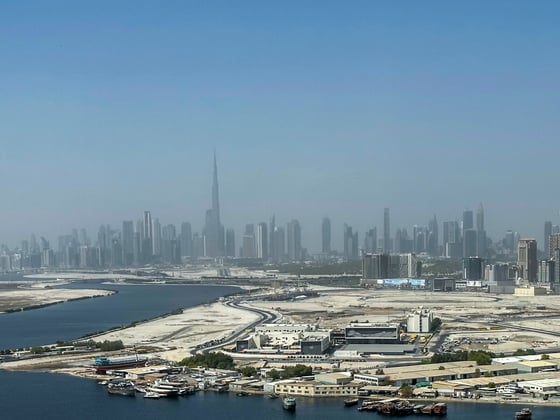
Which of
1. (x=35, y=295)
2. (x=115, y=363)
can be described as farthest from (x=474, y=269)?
(x=115, y=363)

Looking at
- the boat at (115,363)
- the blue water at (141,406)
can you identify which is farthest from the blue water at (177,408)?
the boat at (115,363)

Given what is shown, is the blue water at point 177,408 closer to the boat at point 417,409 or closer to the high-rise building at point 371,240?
the boat at point 417,409

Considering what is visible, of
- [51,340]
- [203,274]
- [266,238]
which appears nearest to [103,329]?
[51,340]

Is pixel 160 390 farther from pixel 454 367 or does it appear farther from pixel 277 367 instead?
pixel 454 367

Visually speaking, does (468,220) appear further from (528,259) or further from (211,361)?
(211,361)

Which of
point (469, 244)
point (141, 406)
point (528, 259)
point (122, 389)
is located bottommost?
point (141, 406)

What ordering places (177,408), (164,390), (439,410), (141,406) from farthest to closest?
(164,390) < (141,406) < (177,408) < (439,410)
